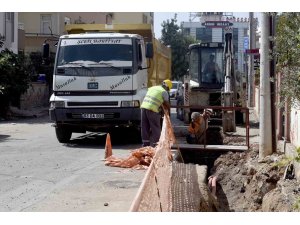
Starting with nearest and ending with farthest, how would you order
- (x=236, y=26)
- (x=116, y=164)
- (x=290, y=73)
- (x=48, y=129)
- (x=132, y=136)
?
(x=290, y=73) < (x=116, y=164) < (x=132, y=136) < (x=48, y=129) < (x=236, y=26)

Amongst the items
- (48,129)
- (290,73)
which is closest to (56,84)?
(48,129)

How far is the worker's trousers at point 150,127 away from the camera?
12.8m

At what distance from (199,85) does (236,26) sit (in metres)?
42.2

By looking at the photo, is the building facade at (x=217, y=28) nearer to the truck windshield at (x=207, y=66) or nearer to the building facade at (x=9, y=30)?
the building facade at (x=9, y=30)

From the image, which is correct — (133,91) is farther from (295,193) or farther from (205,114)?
(295,193)

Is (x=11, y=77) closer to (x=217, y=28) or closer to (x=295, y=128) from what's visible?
(x=295, y=128)

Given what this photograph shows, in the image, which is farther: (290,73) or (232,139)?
(232,139)

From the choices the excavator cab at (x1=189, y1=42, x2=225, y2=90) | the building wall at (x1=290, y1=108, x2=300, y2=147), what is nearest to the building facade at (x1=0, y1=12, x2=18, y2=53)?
the excavator cab at (x1=189, y1=42, x2=225, y2=90)

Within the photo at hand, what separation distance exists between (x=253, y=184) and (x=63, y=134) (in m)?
6.65

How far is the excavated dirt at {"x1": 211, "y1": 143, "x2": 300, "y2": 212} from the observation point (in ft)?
26.9

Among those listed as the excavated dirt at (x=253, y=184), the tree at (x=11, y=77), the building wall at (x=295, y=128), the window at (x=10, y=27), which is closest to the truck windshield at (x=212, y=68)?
the excavated dirt at (x=253, y=184)

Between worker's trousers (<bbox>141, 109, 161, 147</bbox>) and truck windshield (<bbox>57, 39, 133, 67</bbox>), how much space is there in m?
2.00

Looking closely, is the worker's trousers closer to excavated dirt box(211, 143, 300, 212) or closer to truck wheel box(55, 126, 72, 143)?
excavated dirt box(211, 143, 300, 212)

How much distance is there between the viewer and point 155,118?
12.8m
